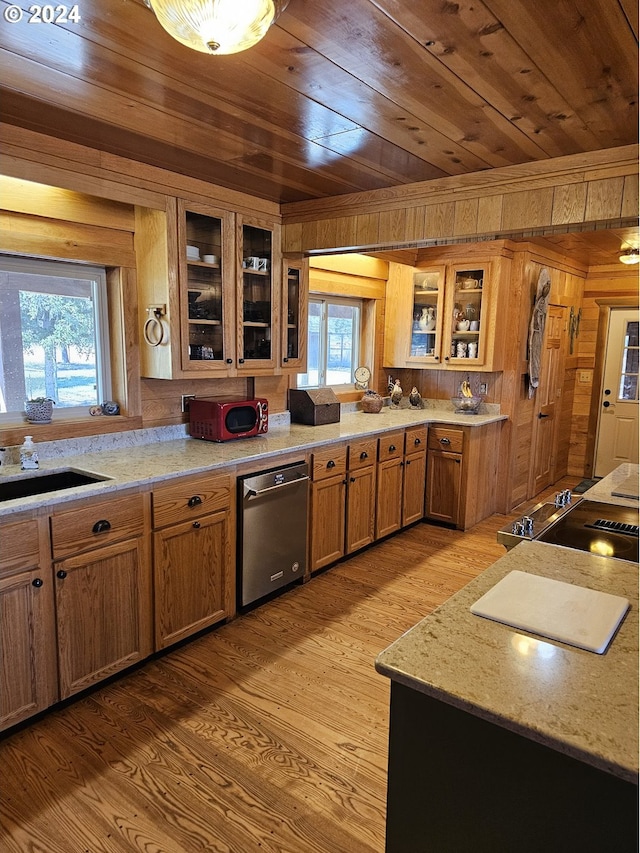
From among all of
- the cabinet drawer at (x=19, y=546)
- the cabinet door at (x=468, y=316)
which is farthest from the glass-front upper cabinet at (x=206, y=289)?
the cabinet door at (x=468, y=316)

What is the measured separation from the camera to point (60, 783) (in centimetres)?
188

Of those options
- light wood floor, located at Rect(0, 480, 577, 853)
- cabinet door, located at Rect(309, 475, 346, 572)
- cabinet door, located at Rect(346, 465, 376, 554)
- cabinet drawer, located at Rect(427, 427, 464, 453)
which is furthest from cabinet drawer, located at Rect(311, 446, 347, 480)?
cabinet drawer, located at Rect(427, 427, 464, 453)

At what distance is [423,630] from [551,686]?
11.8 inches

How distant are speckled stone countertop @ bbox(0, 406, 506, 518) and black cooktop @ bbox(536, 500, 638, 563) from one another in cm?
154

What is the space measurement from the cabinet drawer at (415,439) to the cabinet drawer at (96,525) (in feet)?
7.77

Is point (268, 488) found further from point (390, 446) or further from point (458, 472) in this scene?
point (458, 472)

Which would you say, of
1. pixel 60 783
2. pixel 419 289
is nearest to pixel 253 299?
pixel 419 289

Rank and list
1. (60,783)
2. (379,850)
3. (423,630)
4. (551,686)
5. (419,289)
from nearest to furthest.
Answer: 1. (551,686)
2. (423,630)
3. (379,850)
4. (60,783)
5. (419,289)

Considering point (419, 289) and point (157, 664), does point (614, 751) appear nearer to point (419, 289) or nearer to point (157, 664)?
point (157, 664)

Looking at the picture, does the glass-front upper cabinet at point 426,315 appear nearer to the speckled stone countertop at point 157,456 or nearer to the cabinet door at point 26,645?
the speckled stone countertop at point 157,456

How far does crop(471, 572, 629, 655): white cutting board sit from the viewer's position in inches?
47.6

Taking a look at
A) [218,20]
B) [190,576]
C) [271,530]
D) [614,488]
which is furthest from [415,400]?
[218,20]

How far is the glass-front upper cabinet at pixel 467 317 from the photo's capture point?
4633mm

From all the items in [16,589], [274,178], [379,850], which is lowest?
[379,850]
